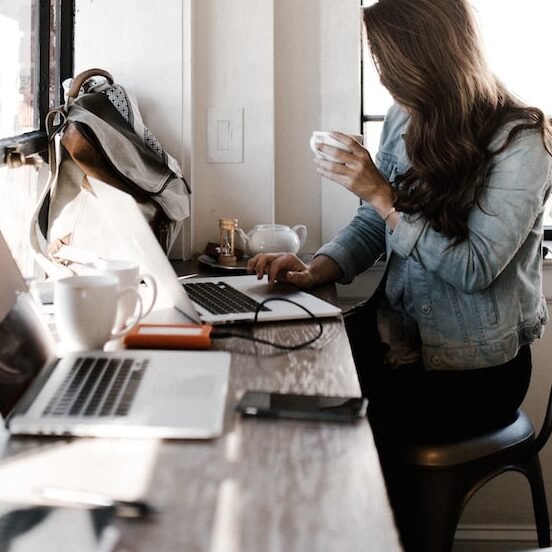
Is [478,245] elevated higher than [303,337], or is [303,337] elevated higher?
[478,245]

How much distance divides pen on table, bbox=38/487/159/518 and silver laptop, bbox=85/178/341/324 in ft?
2.02

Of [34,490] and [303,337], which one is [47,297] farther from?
[34,490]

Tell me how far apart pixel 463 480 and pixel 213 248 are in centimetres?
82

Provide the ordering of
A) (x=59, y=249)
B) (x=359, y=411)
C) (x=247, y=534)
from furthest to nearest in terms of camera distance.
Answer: (x=59, y=249) < (x=359, y=411) < (x=247, y=534)

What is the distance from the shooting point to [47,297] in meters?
1.54

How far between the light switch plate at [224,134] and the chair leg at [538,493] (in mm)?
1032

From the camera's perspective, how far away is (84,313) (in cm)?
117

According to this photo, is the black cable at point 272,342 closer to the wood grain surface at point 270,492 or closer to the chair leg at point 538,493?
the wood grain surface at point 270,492

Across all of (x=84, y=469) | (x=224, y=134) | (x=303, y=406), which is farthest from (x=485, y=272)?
(x=84, y=469)

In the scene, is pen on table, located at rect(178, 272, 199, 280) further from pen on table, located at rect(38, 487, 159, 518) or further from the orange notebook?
pen on table, located at rect(38, 487, 159, 518)

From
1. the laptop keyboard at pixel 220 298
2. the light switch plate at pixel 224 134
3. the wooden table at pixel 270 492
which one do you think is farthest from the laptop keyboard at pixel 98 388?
the light switch plate at pixel 224 134

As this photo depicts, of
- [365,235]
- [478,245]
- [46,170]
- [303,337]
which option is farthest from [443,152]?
[46,170]

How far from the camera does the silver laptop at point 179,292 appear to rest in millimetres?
1394

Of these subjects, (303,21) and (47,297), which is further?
(303,21)
